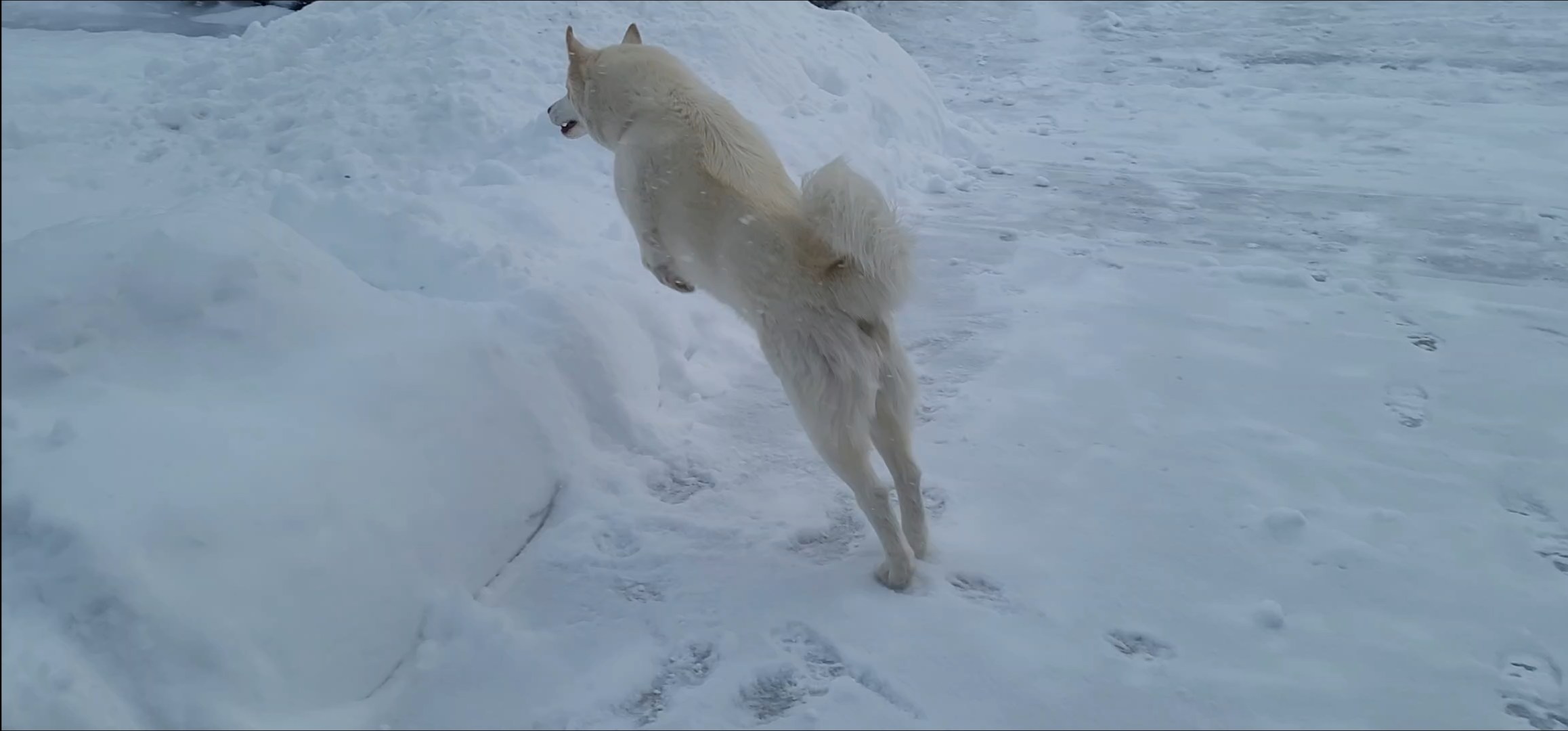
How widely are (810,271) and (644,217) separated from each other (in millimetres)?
736

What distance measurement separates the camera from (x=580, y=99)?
11.7 feet

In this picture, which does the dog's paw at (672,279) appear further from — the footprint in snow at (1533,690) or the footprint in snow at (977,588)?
the footprint in snow at (1533,690)

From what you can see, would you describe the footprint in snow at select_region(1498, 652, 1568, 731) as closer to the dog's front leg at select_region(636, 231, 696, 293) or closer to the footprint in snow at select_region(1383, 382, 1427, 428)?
the footprint in snow at select_region(1383, 382, 1427, 428)

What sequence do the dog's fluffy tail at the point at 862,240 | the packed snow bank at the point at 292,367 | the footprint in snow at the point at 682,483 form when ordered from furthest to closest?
1. the footprint in snow at the point at 682,483
2. the dog's fluffy tail at the point at 862,240
3. the packed snow bank at the point at 292,367

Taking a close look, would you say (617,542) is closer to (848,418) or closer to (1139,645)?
(848,418)

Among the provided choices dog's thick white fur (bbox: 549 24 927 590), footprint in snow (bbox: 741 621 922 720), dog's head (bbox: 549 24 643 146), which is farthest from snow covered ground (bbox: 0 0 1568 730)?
dog's head (bbox: 549 24 643 146)

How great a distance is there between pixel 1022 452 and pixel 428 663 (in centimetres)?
206

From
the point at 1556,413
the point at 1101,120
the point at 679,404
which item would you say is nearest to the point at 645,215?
the point at 679,404

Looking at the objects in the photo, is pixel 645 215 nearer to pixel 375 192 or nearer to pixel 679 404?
pixel 679 404

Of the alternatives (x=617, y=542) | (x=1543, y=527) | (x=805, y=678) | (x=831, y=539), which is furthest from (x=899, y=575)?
(x=1543, y=527)

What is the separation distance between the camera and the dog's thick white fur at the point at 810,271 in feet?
8.59

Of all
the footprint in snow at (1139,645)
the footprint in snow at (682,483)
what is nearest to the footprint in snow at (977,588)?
the footprint in snow at (1139,645)

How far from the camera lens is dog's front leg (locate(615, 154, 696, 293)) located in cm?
312

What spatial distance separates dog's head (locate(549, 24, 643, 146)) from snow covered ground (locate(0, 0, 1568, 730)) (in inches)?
21.6
